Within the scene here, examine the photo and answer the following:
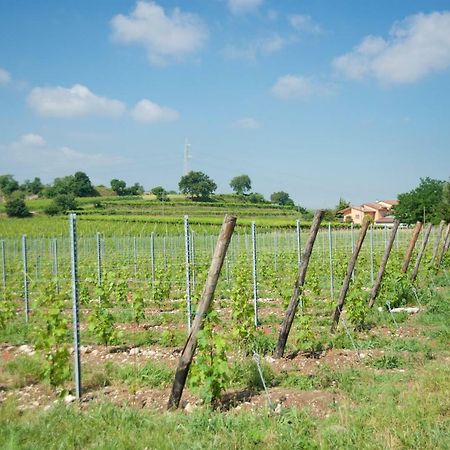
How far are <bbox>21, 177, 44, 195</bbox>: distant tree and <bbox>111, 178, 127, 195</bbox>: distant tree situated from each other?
13390 mm

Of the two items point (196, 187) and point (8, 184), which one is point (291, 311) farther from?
point (8, 184)

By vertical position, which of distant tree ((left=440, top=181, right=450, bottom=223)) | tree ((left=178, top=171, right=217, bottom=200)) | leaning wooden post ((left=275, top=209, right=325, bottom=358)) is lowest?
leaning wooden post ((left=275, top=209, right=325, bottom=358))

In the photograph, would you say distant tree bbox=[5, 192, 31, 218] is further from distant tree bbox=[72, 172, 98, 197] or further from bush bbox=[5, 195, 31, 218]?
distant tree bbox=[72, 172, 98, 197]

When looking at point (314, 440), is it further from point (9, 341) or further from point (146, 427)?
point (9, 341)

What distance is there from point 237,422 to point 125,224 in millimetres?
30934

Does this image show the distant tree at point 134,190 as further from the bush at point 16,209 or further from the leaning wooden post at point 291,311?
the leaning wooden post at point 291,311

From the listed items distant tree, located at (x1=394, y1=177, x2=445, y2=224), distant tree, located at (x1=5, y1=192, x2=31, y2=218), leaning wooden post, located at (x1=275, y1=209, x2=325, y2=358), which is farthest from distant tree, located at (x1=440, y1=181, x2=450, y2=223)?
distant tree, located at (x1=5, y1=192, x2=31, y2=218)

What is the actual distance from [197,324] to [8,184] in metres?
78.2

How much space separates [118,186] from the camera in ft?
239

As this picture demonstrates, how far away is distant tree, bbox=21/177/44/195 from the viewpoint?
77.5 metres

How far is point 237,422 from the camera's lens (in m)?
3.84

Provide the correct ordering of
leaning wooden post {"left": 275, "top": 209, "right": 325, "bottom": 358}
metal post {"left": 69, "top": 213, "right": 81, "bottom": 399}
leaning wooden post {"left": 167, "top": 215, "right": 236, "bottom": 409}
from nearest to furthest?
leaning wooden post {"left": 167, "top": 215, "right": 236, "bottom": 409} < metal post {"left": 69, "top": 213, "right": 81, "bottom": 399} < leaning wooden post {"left": 275, "top": 209, "right": 325, "bottom": 358}

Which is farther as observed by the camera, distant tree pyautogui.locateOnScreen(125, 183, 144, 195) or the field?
distant tree pyautogui.locateOnScreen(125, 183, 144, 195)

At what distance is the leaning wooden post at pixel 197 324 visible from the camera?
451 centimetres
